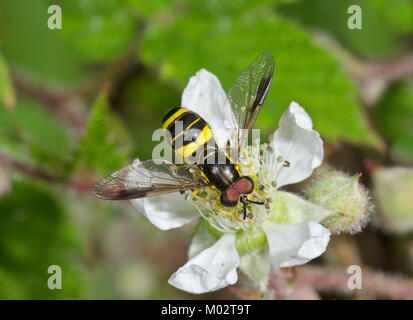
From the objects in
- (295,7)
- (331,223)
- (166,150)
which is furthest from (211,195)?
(295,7)

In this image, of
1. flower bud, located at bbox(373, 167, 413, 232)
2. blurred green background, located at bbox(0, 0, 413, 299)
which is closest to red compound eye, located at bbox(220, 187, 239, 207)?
blurred green background, located at bbox(0, 0, 413, 299)

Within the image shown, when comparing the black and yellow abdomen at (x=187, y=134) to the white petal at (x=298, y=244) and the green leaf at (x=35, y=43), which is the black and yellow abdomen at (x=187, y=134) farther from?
the green leaf at (x=35, y=43)

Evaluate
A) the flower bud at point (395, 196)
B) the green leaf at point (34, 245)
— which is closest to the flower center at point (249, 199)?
the flower bud at point (395, 196)

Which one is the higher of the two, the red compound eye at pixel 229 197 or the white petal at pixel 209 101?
the white petal at pixel 209 101

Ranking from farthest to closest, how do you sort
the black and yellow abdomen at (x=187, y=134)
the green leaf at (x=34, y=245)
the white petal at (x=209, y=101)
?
the green leaf at (x=34, y=245) < the white petal at (x=209, y=101) < the black and yellow abdomen at (x=187, y=134)

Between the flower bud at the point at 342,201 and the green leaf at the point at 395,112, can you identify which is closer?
the flower bud at the point at 342,201

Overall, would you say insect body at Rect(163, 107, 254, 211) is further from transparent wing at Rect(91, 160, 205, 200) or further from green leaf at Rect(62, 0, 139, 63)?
green leaf at Rect(62, 0, 139, 63)
